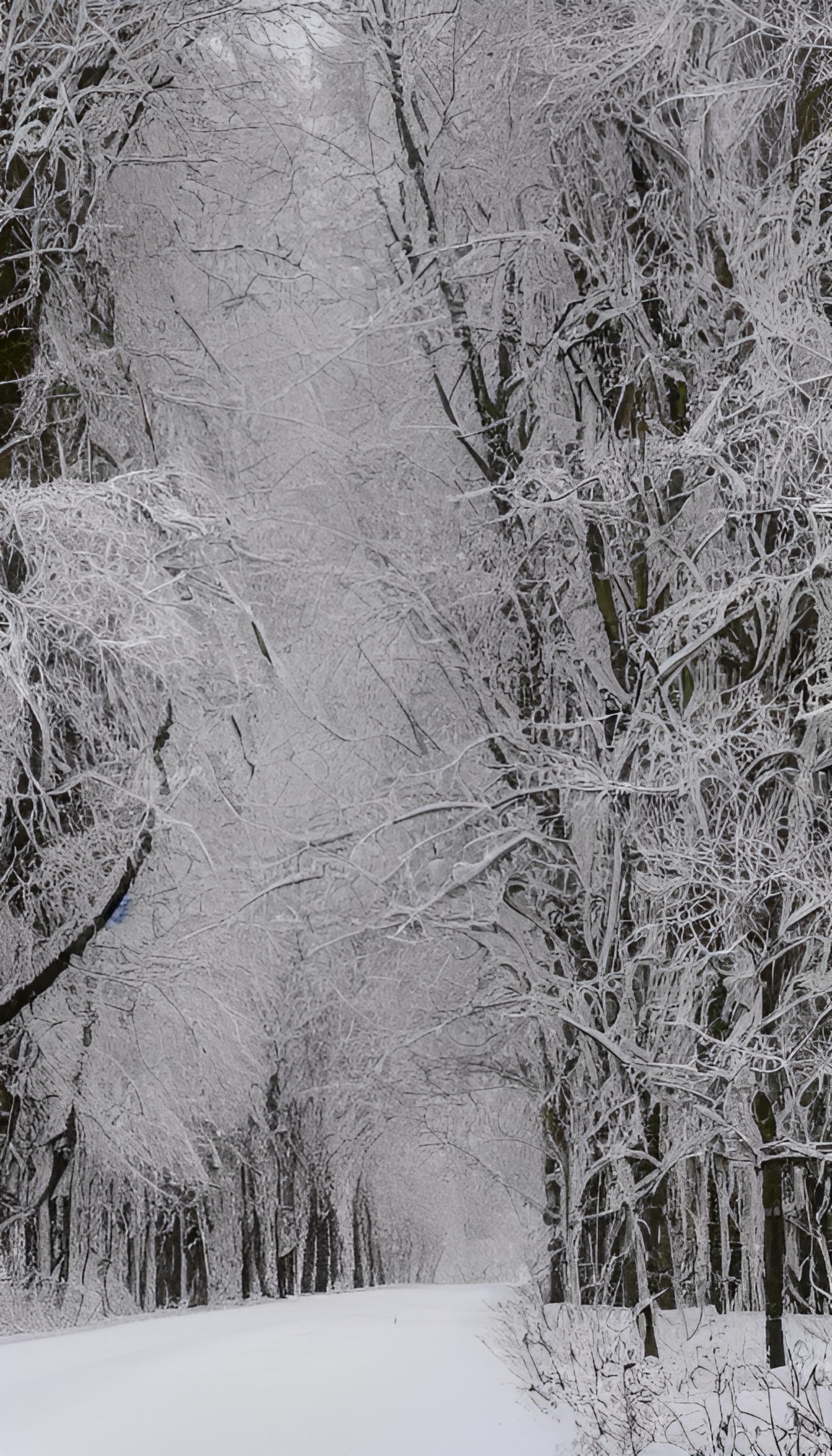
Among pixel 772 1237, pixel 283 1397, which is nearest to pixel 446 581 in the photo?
pixel 772 1237

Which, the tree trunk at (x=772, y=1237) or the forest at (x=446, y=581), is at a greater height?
the forest at (x=446, y=581)

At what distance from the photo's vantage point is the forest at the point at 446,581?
8414 mm

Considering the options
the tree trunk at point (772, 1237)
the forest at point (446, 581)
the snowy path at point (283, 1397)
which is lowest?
the snowy path at point (283, 1397)

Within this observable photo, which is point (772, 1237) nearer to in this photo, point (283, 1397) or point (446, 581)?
point (283, 1397)

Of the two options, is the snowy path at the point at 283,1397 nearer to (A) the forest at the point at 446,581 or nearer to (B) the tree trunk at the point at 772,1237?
(A) the forest at the point at 446,581

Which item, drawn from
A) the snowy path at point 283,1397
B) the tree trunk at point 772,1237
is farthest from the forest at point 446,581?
the snowy path at point 283,1397

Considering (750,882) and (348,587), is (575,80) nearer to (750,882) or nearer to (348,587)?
(348,587)

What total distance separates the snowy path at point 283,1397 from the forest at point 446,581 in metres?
1.10

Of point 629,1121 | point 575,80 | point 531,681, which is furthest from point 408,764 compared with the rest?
point 575,80

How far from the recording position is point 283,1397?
782cm

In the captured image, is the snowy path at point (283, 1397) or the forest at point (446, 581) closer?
the snowy path at point (283, 1397)

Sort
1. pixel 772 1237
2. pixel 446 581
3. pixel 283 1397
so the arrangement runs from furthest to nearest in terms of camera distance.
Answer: pixel 446 581, pixel 772 1237, pixel 283 1397

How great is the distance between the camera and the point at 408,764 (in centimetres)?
1212

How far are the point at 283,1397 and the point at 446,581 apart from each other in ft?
19.7
